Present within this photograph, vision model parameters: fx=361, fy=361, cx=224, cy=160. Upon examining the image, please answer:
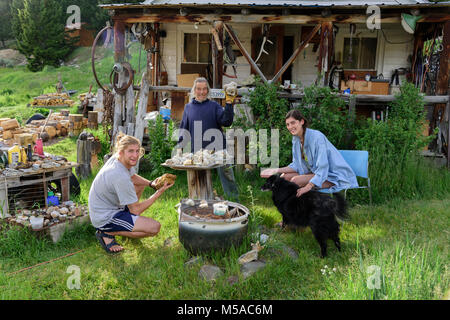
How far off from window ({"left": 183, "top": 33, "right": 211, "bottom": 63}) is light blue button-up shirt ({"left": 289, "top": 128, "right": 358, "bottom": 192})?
7.74 meters

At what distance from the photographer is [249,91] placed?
23.2ft

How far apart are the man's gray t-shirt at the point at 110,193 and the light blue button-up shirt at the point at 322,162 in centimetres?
225

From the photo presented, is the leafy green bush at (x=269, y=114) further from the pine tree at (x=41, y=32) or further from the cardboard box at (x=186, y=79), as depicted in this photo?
the pine tree at (x=41, y=32)

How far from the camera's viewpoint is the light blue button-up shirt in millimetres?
4586

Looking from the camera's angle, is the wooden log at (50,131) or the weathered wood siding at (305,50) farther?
the wooden log at (50,131)

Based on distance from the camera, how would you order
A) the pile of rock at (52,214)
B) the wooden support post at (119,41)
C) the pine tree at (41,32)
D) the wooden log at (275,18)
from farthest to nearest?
the pine tree at (41,32) < the wooden support post at (119,41) < the wooden log at (275,18) < the pile of rock at (52,214)

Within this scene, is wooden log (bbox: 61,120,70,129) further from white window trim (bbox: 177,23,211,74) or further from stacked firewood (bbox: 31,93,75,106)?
stacked firewood (bbox: 31,93,75,106)

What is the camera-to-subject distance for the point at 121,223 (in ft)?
14.0

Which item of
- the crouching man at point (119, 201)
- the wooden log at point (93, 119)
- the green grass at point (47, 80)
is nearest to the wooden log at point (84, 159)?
the crouching man at point (119, 201)

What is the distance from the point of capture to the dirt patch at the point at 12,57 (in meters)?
30.9

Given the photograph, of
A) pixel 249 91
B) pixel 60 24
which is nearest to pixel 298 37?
pixel 249 91

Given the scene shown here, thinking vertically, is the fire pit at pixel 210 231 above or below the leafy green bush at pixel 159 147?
below

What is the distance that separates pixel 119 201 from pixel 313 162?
2552mm
